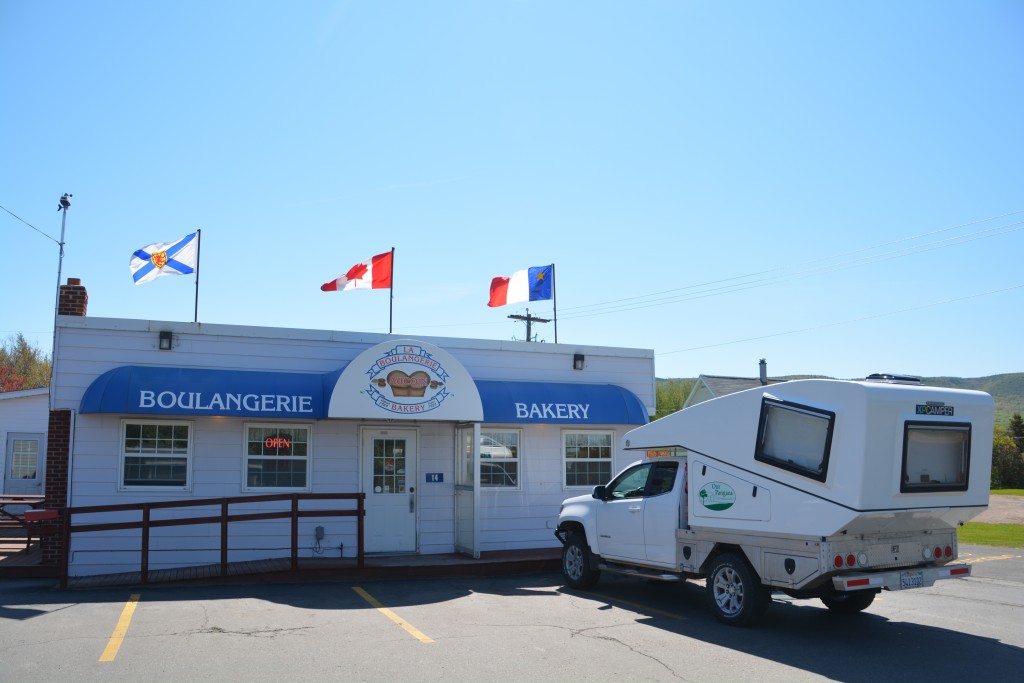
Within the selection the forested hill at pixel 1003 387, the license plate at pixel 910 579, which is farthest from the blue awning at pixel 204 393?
the forested hill at pixel 1003 387

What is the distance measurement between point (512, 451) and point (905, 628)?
26.1 ft

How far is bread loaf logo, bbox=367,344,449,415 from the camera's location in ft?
45.3

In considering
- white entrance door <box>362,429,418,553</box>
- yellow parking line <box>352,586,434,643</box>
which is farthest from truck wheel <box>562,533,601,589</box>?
white entrance door <box>362,429,418,553</box>

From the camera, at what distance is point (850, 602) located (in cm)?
1023

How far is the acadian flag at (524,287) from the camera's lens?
18.0 meters

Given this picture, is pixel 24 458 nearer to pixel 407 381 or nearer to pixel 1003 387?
pixel 407 381

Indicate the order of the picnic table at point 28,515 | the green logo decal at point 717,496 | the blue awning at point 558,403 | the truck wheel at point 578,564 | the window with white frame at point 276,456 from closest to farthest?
the green logo decal at point 717,496 < the truck wheel at point 578,564 < the picnic table at point 28,515 < the window with white frame at point 276,456 < the blue awning at point 558,403

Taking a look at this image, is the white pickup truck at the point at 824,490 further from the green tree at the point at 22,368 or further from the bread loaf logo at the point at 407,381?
the green tree at the point at 22,368

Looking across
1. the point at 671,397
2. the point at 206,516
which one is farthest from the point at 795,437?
the point at 671,397

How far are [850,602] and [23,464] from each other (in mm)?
21967

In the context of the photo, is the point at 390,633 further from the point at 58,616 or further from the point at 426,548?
the point at 426,548

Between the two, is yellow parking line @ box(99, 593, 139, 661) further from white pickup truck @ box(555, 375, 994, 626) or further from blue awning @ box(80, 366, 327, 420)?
white pickup truck @ box(555, 375, 994, 626)

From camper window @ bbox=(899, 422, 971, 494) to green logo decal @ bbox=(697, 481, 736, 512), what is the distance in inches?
74.6

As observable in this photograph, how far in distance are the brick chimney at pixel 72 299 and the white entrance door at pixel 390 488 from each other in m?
5.09
